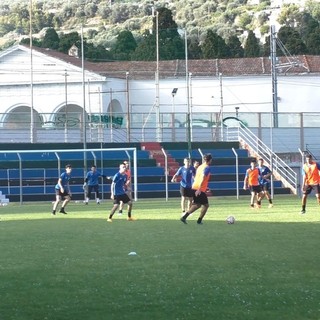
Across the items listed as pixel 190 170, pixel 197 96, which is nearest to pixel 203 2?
pixel 197 96

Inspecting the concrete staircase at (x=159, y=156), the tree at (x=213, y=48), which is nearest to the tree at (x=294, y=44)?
Answer: the tree at (x=213, y=48)

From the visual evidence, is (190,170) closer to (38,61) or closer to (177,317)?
(177,317)

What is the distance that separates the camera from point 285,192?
48.3m

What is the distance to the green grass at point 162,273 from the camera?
1066 cm

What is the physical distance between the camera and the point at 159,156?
5191 cm

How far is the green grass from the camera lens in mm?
10664

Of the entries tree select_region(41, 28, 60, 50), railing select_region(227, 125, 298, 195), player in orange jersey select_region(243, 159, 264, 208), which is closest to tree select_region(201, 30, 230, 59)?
tree select_region(41, 28, 60, 50)

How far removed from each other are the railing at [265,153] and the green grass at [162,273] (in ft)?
83.3

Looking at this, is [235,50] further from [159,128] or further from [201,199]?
[201,199]

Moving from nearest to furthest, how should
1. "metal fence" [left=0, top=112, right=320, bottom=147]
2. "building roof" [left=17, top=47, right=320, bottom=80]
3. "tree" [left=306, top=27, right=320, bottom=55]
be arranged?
"metal fence" [left=0, top=112, right=320, bottom=147] → "building roof" [left=17, top=47, right=320, bottom=80] → "tree" [left=306, top=27, right=320, bottom=55]

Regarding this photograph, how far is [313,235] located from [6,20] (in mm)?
178171

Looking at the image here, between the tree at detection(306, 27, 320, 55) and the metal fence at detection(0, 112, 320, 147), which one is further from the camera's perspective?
the tree at detection(306, 27, 320, 55)

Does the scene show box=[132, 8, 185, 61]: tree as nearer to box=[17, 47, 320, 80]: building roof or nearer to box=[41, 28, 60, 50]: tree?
box=[41, 28, 60, 50]: tree

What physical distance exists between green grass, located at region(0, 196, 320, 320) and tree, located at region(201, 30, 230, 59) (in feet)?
272
